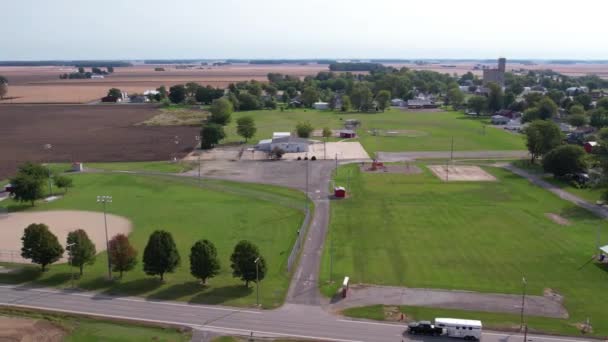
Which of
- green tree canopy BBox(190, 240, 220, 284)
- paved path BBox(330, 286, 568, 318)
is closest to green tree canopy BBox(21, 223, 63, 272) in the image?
green tree canopy BBox(190, 240, 220, 284)

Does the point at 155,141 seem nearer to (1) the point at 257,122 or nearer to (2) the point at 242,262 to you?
(1) the point at 257,122

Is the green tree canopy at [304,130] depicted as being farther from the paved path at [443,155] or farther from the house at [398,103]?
the house at [398,103]

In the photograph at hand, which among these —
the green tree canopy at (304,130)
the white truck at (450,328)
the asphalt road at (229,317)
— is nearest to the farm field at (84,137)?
the green tree canopy at (304,130)

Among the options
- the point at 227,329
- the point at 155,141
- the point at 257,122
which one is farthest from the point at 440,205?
the point at 257,122

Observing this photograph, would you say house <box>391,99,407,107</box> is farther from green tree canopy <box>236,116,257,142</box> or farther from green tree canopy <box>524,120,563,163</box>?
green tree canopy <box>524,120,563,163</box>

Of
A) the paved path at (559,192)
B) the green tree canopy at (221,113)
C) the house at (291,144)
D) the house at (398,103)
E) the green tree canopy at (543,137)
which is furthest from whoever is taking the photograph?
the house at (398,103)

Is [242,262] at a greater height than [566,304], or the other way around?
[242,262]

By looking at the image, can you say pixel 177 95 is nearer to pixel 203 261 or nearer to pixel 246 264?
pixel 203 261
